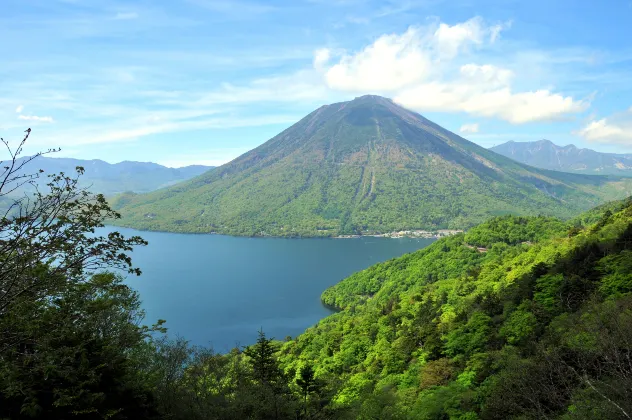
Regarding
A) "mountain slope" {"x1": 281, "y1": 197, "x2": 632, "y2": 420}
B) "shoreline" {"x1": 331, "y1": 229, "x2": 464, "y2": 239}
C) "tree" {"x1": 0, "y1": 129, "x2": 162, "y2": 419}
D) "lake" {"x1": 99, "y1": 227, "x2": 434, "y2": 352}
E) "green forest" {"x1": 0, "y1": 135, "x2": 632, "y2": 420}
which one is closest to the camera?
"tree" {"x1": 0, "y1": 129, "x2": 162, "y2": 419}

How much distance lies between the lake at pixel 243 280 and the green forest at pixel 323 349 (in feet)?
73.6

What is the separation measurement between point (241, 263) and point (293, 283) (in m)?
24.1

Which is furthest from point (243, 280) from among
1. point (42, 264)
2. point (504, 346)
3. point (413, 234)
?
point (413, 234)

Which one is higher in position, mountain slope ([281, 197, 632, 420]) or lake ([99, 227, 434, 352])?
mountain slope ([281, 197, 632, 420])

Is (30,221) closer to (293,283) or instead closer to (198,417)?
(198,417)

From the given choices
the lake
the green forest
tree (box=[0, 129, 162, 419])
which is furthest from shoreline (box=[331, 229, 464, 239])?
tree (box=[0, 129, 162, 419])

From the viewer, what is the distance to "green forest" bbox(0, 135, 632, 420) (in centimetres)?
600

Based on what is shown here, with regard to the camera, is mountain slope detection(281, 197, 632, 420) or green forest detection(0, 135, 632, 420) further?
mountain slope detection(281, 197, 632, 420)

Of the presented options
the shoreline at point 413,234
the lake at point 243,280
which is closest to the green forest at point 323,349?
the lake at point 243,280

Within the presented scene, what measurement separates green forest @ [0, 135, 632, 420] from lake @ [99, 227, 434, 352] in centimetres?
2244

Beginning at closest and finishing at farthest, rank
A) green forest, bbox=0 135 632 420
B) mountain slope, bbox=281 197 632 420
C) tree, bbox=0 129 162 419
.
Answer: tree, bbox=0 129 162 419 < green forest, bbox=0 135 632 420 < mountain slope, bbox=281 197 632 420

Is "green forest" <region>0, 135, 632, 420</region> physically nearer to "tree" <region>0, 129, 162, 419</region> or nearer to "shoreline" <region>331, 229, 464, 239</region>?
"tree" <region>0, 129, 162, 419</region>

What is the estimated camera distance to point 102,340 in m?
9.66

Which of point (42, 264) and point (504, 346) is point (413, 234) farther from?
point (42, 264)
